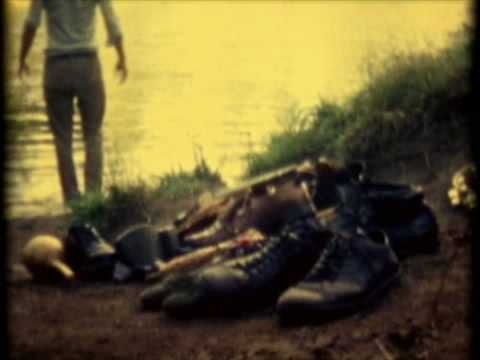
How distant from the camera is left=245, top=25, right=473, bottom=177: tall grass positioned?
21.3 feet

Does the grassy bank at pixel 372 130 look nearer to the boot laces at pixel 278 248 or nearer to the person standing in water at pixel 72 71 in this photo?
the person standing in water at pixel 72 71

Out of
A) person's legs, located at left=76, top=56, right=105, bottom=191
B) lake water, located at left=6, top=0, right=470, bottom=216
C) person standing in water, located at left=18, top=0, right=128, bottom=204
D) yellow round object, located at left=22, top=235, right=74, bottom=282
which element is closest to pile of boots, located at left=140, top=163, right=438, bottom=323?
yellow round object, located at left=22, top=235, right=74, bottom=282

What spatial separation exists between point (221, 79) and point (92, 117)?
584 centimetres

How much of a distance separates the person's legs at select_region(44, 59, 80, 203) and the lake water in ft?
0.63

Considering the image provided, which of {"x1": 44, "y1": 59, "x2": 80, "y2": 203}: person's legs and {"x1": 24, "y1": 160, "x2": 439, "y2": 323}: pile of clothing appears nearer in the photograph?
{"x1": 24, "y1": 160, "x2": 439, "y2": 323}: pile of clothing

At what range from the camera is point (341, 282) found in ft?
13.1

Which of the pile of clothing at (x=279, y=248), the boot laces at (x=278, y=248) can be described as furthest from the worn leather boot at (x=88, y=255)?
the boot laces at (x=278, y=248)

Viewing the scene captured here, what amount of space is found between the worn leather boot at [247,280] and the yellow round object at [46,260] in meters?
0.77

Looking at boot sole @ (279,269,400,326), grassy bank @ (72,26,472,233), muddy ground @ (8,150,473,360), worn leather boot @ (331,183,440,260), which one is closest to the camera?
muddy ground @ (8,150,473,360)

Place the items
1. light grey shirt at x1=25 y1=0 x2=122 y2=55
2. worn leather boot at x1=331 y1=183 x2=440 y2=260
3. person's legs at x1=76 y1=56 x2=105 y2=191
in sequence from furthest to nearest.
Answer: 1. person's legs at x1=76 y1=56 x2=105 y2=191
2. light grey shirt at x1=25 y1=0 x2=122 y2=55
3. worn leather boot at x1=331 y1=183 x2=440 y2=260

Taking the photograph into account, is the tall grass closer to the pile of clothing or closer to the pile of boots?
the pile of clothing

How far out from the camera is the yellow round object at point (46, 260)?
5.11 meters

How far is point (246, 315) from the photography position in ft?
13.7

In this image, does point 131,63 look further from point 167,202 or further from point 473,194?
point 473,194
